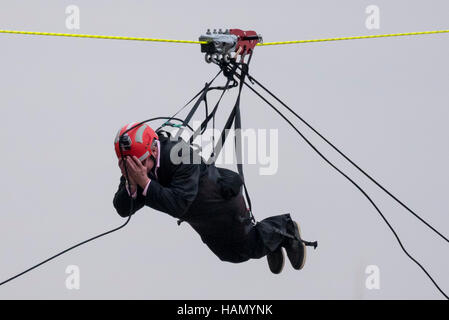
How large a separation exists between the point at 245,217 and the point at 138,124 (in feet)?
4.41

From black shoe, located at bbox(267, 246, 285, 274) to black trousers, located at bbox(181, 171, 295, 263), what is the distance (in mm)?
278

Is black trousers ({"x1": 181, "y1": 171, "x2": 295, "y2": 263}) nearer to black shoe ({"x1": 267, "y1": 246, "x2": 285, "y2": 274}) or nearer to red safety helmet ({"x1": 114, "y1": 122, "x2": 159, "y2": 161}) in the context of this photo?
black shoe ({"x1": 267, "y1": 246, "x2": 285, "y2": 274})

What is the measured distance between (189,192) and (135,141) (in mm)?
575

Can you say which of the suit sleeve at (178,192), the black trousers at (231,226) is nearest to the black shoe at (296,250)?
the black trousers at (231,226)

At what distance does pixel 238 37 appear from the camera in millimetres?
10633

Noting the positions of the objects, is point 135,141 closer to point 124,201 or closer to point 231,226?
point 124,201

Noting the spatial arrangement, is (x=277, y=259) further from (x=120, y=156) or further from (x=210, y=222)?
(x=120, y=156)

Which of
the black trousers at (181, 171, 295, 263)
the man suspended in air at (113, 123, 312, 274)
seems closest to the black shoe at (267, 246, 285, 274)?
the black trousers at (181, 171, 295, 263)

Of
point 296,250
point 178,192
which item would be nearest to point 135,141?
point 178,192

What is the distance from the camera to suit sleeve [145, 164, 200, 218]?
1034 centimetres

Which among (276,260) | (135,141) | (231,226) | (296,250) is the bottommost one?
(276,260)

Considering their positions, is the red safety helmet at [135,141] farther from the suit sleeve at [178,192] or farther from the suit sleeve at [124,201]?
the suit sleeve at [124,201]

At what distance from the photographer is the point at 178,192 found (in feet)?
34.3

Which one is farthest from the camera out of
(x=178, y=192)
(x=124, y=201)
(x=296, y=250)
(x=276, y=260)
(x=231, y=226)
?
(x=276, y=260)
